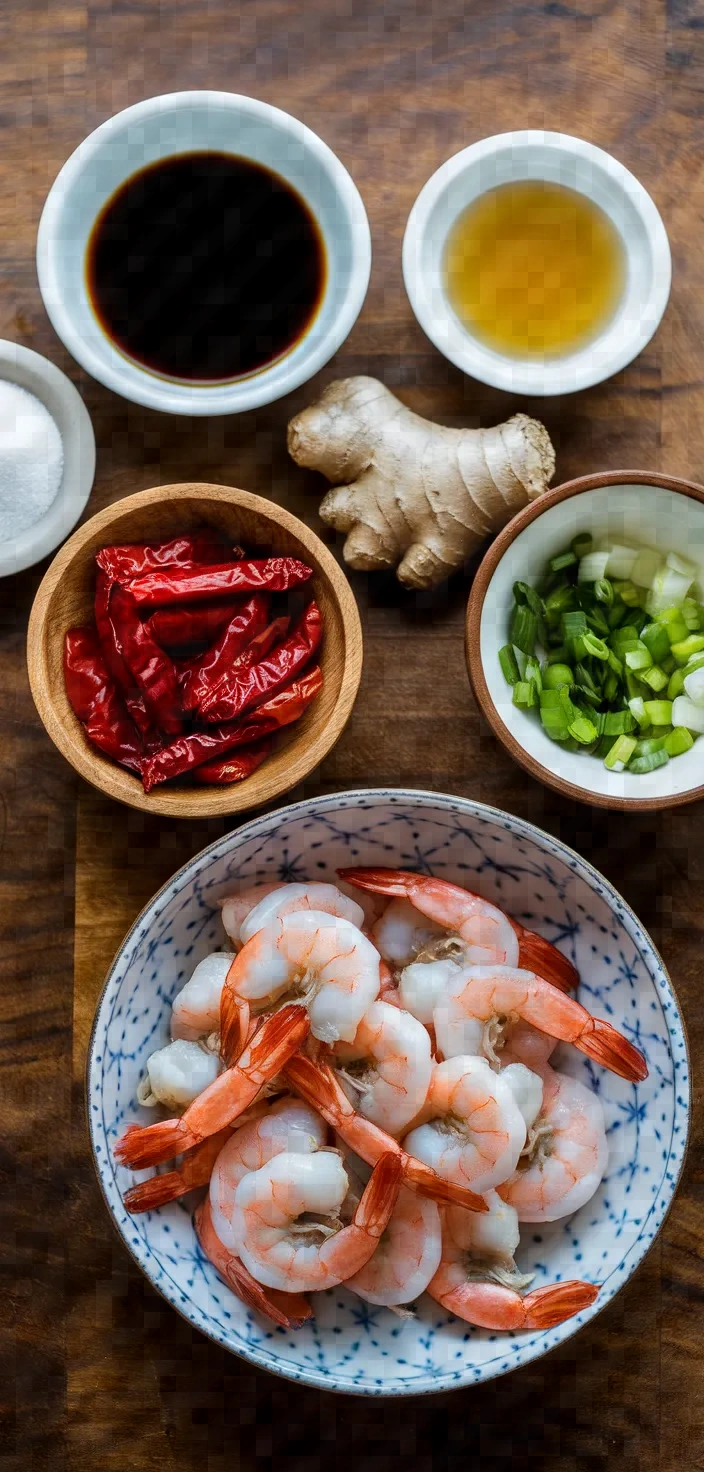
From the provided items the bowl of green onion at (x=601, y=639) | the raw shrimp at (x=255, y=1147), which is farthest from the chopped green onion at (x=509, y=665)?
the raw shrimp at (x=255, y=1147)

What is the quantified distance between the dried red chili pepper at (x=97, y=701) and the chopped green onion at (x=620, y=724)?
0.61 m

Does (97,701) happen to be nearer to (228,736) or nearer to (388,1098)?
(228,736)

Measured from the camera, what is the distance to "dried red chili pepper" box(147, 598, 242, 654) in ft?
4.80

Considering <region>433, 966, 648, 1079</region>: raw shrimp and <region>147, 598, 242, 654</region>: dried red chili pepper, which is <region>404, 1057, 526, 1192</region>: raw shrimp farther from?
<region>147, 598, 242, 654</region>: dried red chili pepper

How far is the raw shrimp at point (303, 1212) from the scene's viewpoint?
1.28 meters

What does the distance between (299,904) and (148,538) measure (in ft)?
1.69

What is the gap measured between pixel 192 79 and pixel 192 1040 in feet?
4.27

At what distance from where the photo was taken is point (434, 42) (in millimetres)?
1590

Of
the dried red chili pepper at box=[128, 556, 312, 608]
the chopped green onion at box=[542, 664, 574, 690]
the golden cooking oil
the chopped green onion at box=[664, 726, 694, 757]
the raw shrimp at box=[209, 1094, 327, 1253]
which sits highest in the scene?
the golden cooking oil

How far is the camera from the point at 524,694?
1448mm

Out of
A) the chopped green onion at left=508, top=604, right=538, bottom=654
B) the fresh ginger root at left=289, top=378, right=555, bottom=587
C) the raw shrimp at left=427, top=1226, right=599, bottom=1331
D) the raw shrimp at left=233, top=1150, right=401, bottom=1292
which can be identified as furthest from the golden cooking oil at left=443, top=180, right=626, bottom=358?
the raw shrimp at left=427, top=1226, right=599, bottom=1331

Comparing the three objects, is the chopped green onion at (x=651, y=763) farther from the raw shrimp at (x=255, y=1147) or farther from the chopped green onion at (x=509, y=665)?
the raw shrimp at (x=255, y=1147)

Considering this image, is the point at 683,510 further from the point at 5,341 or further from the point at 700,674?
the point at 5,341

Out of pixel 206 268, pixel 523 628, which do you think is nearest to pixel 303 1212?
pixel 523 628
